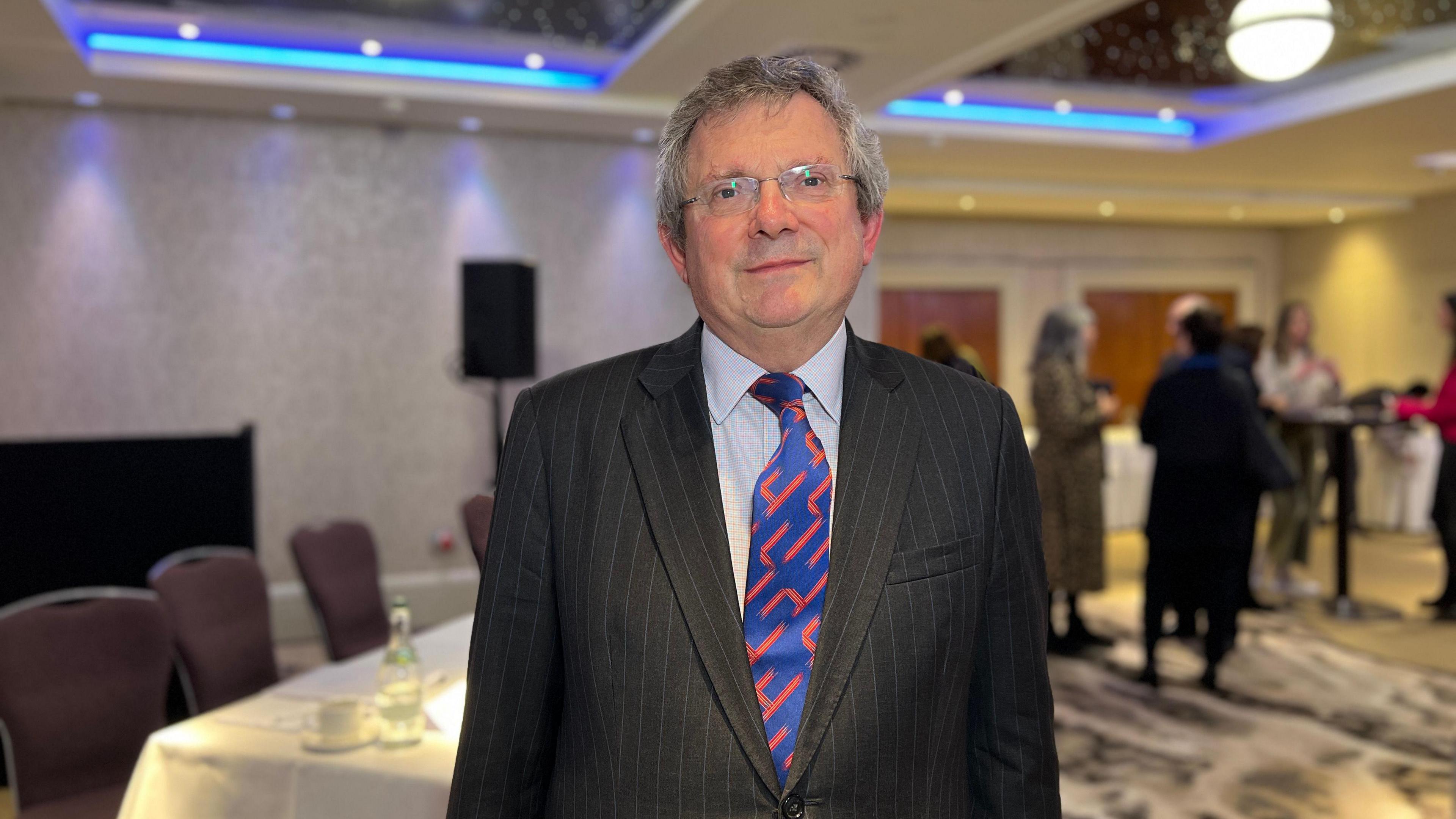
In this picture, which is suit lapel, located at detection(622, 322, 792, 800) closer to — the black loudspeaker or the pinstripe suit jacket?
the pinstripe suit jacket

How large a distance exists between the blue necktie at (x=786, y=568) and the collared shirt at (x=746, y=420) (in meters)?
0.01

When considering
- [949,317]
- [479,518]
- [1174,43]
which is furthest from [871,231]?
[949,317]

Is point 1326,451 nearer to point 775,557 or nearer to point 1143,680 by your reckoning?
point 1143,680

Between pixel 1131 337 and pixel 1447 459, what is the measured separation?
5.82m

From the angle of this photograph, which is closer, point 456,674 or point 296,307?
point 456,674

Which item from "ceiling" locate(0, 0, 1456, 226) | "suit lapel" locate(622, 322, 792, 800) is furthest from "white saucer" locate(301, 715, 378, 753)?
"ceiling" locate(0, 0, 1456, 226)

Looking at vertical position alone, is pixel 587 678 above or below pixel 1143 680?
above

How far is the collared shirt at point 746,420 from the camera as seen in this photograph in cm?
125

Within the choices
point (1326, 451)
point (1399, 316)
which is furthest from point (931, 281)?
point (1399, 316)

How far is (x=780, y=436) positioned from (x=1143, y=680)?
13.9 ft

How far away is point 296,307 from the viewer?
6160 mm

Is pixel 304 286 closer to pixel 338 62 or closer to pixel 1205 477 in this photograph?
pixel 338 62

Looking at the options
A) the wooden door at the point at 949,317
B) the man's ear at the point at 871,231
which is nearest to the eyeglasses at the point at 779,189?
the man's ear at the point at 871,231

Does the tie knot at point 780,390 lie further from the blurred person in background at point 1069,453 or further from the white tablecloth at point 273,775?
the blurred person in background at point 1069,453
